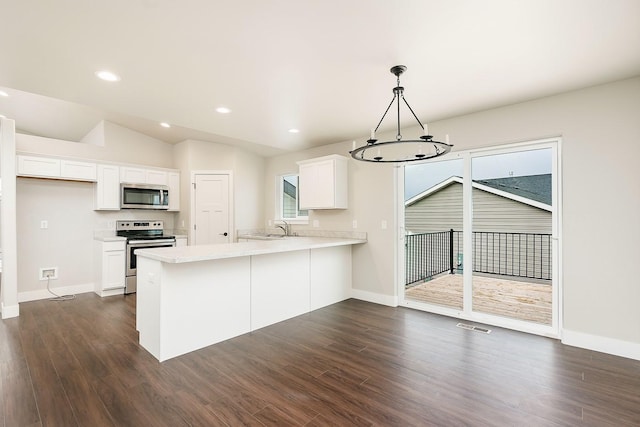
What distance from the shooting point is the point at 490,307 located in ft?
12.9

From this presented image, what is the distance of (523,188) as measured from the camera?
3500mm

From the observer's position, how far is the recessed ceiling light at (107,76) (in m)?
2.64

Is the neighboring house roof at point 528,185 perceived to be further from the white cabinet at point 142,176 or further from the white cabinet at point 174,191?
the white cabinet at point 142,176

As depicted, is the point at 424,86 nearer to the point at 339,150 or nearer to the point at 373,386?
the point at 339,150

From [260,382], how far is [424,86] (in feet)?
9.78

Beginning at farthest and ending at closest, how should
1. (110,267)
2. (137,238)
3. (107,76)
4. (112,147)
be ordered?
(112,147) < (137,238) < (110,267) < (107,76)

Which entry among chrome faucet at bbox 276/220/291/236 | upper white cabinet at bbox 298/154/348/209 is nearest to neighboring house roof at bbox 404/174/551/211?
upper white cabinet at bbox 298/154/348/209

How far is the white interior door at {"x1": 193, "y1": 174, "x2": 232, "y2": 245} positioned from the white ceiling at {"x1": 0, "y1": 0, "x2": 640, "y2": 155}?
2.30 m

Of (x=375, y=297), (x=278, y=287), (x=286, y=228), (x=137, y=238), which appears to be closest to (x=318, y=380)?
(x=278, y=287)

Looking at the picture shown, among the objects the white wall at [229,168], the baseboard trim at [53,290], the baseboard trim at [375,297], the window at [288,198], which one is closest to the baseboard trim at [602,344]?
the baseboard trim at [375,297]

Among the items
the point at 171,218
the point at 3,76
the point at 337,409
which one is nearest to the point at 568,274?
the point at 337,409

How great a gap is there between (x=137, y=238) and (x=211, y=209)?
52.4 inches

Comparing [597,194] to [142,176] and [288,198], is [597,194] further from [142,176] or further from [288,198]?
[142,176]

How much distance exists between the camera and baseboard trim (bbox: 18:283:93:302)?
180 inches
